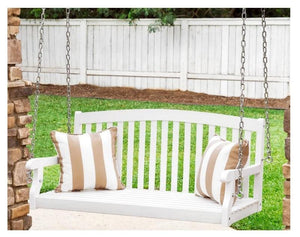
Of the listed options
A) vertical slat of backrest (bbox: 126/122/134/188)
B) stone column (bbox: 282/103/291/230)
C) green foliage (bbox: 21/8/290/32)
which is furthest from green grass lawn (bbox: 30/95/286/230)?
stone column (bbox: 282/103/291/230)

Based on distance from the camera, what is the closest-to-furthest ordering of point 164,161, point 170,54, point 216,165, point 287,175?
point 287,175 < point 216,165 < point 164,161 < point 170,54

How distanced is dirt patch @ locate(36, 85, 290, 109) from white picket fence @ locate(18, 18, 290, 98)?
15 centimetres

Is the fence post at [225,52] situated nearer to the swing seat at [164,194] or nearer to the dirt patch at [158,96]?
the dirt patch at [158,96]

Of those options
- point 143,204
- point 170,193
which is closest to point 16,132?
point 143,204

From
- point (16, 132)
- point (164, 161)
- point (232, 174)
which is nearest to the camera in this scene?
point (16, 132)

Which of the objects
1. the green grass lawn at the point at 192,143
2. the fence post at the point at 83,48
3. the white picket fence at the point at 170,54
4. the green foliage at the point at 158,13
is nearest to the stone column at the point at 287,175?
the green grass lawn at the point at 192,143

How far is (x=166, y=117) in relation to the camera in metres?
4.91

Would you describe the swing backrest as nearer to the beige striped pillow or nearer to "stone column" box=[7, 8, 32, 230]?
the beige striped pillow

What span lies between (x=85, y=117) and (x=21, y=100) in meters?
1.48

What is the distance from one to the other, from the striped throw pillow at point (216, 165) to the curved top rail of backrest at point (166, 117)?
0.31m

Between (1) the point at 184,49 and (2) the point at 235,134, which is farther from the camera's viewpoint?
(1) the point at 184,49

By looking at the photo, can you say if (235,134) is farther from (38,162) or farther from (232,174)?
(38,162)

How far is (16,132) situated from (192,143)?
502 centimetres

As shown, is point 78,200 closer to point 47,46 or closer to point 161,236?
point 161,236
